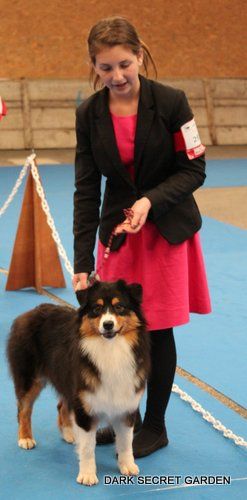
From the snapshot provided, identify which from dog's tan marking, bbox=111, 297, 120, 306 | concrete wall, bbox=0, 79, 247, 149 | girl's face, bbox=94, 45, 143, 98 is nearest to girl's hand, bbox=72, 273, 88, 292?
dog's tan marking, bbox=111, 297, 120, 306

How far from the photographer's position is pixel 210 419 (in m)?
3.69

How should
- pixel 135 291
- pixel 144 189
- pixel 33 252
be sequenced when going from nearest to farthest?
1. pixel 135 291
2. pixel 144 189
3. pixel 33 252

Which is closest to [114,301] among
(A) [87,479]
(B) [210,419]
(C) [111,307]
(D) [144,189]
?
(C) [111,307]

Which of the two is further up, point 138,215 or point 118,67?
point 118,67

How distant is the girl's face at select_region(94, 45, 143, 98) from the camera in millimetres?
2822

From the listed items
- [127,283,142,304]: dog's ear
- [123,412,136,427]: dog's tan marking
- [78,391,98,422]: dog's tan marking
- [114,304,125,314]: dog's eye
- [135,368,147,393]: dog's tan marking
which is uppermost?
[127,283,142,304]: dog's ear

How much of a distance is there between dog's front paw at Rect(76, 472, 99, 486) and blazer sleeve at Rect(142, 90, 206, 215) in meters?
1.14

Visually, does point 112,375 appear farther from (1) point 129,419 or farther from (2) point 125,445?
(2) point 125,445

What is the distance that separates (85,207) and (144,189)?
31 centimetres

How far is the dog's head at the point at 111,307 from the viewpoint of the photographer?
9.37ft

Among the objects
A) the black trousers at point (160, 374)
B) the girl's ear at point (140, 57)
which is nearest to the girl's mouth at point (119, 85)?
the girl's ear at point (140, 57)

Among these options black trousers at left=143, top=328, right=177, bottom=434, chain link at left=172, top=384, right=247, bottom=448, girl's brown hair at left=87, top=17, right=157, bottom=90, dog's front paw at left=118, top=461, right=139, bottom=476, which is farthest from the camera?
chain link at left=172, top=384, right=247, bottom=448

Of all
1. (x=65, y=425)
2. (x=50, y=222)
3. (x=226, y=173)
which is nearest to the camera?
(x=65, y=425)

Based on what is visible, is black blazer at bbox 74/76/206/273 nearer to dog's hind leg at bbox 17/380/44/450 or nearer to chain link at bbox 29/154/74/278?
dog's hind leg at bbox 17/380/44/450
